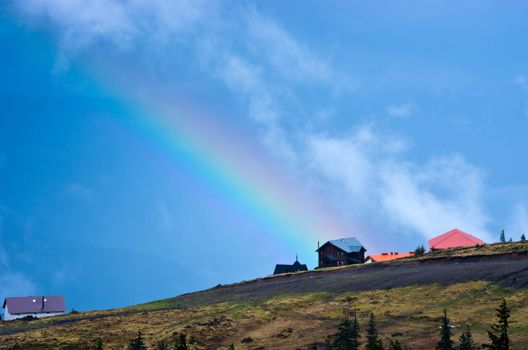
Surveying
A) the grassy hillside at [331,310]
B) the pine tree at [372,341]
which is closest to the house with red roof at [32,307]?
the grassy hillside at [331,310]

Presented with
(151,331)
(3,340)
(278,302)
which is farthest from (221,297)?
(3,340)

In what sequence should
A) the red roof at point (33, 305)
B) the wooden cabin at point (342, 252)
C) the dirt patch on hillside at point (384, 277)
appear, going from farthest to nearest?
the wooden cabin at point (342, 252)
the red roof at point (33, 305)
the dirt patch on hillside at point (384, 277)

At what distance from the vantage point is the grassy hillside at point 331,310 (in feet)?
217

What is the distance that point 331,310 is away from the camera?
79812 mm

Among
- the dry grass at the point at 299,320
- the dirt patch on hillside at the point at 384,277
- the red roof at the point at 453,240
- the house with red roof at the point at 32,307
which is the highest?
the red roof at the point at 453,240

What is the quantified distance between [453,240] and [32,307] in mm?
103966

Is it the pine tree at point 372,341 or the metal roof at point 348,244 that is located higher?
the metal roof at point 348,244

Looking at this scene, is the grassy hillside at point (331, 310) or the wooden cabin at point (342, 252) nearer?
the grassy hillside at point (331, 310)

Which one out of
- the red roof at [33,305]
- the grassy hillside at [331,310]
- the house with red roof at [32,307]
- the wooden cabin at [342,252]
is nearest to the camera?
the grassy hillside at [331,310]

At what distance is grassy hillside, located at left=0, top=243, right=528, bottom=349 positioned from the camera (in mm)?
66125

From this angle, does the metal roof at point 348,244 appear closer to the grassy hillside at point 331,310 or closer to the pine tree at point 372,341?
the grassy hillside at point 331,310

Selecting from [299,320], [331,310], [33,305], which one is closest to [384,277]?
[331,310]

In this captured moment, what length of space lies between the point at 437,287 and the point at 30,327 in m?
61.9

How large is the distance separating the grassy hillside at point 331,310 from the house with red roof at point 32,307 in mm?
48797
